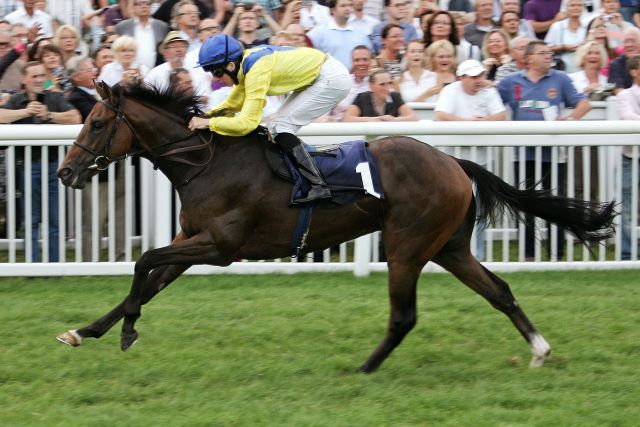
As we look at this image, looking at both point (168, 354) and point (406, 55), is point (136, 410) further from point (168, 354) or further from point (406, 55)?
point (406, 55)

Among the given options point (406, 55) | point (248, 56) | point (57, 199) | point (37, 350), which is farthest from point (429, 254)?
point (406, 55)

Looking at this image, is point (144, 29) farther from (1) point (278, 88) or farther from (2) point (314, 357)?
(2) point (314, 357)

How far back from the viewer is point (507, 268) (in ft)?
25.7

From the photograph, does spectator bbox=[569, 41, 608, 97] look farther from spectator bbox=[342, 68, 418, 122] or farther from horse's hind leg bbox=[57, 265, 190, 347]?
horse's hind leg bbox=[57, 265, 190, 347]

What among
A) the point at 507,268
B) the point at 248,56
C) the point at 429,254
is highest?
the point at 248,56

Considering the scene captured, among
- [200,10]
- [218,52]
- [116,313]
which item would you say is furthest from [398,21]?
[116,313]

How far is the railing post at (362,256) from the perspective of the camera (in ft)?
25.5

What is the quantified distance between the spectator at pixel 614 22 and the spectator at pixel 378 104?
3022 mm

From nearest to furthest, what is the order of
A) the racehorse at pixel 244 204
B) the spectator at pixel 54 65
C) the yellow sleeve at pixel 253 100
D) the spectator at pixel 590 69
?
1. the yellow sleeve at pixel 253 100
2. the racehorse at pixel 244 204
3. the spectator at pixel 54 65
4. the spectator at pixel 590 69

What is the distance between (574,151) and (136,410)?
4.00 metres

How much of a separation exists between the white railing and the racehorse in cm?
164

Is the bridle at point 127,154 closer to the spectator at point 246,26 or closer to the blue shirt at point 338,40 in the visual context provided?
the spectator at point 246,26

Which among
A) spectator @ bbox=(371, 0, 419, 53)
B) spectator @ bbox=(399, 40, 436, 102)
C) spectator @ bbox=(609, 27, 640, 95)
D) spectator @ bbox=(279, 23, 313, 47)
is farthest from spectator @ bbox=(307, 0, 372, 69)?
spectator @ bbox=(609, 27, 640, 95)

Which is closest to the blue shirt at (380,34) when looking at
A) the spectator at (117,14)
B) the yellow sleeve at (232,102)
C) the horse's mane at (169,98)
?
the spectator at (117,14)
